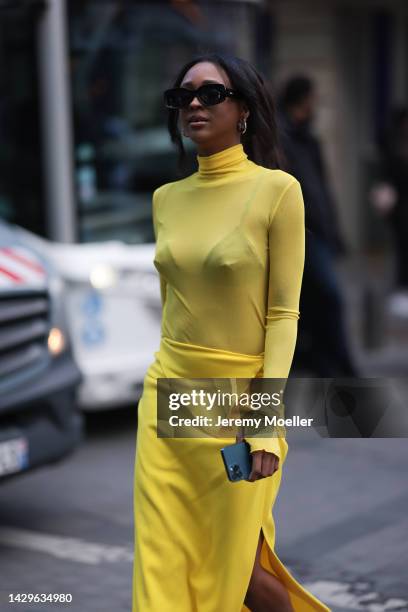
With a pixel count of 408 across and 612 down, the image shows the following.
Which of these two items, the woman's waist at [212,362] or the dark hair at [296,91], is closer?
the woman's waist at [212,362]

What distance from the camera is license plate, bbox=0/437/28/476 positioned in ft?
17.7

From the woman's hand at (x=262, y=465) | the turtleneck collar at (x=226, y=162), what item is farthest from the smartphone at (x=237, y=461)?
the turtleneck collar at (x=226, y=162)

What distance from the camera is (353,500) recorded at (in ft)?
20.7

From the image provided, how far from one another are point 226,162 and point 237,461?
2.62 ft

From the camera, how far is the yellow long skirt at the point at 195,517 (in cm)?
351

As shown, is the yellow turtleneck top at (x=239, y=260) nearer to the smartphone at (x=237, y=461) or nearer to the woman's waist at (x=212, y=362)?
the woman's waist at (x=212, y=362)

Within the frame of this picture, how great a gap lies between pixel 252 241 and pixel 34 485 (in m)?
3.62

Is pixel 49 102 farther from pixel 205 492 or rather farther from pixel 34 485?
pixel 205 492

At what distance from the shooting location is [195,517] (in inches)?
140

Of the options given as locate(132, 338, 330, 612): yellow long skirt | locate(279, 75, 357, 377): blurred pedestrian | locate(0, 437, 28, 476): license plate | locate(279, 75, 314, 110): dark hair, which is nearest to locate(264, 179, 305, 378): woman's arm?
locate(132, 338, 330, 612): yellow long skirt

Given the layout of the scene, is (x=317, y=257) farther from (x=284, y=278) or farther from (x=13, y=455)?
(x=284, y=278)

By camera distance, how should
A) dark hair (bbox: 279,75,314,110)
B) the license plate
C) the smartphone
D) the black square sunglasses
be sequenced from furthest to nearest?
dark hair (bbox: 279,75,314,110) < the license plate < the black square sunglasses < the smartphone

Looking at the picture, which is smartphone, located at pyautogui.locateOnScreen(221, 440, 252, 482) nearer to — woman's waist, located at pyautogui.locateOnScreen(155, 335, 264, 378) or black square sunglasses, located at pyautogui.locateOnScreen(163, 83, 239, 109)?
woman's waist, located at pyautogui.locateOnScreen(155, 335, 264, 378)

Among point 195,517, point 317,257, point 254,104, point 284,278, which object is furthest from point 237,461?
point 317,257
